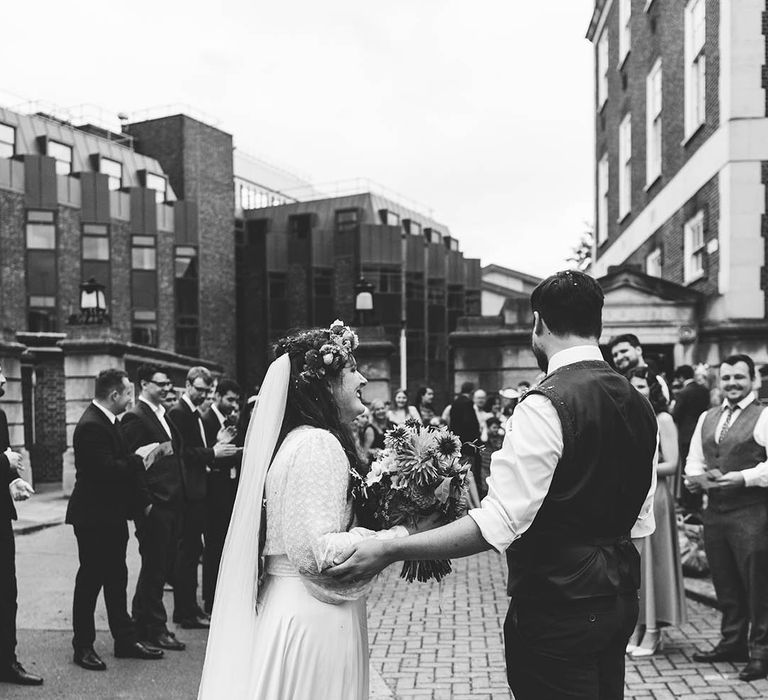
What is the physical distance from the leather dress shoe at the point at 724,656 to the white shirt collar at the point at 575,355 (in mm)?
4205

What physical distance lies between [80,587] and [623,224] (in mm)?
20184

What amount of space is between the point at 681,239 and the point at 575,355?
16192 mm

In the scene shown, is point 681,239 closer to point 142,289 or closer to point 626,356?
point 626,356

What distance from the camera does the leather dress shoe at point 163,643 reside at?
21.8 feet

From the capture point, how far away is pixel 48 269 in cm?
3456

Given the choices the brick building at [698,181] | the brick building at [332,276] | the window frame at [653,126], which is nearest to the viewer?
the brick building at [698,181]

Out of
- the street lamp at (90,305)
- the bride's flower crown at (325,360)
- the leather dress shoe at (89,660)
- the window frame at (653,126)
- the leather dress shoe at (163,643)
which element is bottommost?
the leather dress shoe at (163,643)

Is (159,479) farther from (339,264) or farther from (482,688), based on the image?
(339,264)

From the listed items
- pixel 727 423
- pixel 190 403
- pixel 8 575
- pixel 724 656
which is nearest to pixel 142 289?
pixel 190 403

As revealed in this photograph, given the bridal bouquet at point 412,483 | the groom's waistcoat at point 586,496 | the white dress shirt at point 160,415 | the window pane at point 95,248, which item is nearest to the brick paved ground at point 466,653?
the white dress shirt at point 160,415

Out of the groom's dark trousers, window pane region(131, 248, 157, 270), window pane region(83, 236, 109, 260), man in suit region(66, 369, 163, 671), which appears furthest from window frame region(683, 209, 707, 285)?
window pane region(131, 248, 157, 270)

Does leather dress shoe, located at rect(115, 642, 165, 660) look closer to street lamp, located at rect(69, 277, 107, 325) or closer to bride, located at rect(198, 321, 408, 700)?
bride, located at rect(198, 321, 408, 700)

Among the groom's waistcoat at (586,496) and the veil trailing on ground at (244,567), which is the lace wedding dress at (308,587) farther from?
the groom's waistcoat at (586,496)

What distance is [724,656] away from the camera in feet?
20.2
